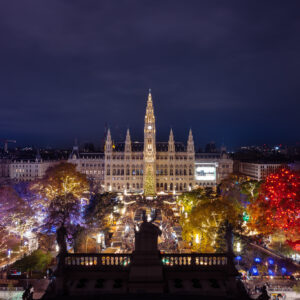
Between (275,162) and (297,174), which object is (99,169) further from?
(297,174)

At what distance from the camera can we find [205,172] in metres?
109

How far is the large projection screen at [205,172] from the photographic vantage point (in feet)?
354

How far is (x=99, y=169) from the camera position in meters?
111

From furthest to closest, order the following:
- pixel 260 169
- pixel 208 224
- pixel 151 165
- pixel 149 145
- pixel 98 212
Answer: pixel 260 169
pixel 149 145
pixel 151 165
pixel 98 212
pixel 208 224

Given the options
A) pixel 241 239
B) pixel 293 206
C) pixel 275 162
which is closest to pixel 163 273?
pixel 241 239

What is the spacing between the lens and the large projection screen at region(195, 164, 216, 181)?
10794 centimetres

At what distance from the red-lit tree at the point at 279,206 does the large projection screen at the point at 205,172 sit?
73.1 metres

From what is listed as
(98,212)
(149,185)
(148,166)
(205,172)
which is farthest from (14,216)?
(205,172)

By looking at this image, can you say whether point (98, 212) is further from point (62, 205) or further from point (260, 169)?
point (260, 169)

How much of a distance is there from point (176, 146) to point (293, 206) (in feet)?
269

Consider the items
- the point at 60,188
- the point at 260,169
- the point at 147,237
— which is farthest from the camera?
the point at 260,169

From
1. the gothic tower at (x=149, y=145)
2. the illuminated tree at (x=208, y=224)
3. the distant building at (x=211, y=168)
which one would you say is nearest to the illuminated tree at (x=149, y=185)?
the gothic tower at (x=149, y=145)

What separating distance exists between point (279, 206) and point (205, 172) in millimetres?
78563

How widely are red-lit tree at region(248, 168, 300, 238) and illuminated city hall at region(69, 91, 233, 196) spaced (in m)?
65.8
